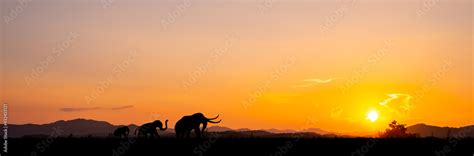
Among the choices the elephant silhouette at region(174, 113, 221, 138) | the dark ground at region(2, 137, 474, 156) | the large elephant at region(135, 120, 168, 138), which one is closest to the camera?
the dark ground at region(2, 137, 474, 156)

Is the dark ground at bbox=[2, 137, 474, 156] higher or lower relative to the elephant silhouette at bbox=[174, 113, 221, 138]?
lower

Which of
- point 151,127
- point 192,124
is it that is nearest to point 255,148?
point 192,124

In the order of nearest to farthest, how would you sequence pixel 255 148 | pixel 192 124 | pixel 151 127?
pixel 255 148 → pixel 192 124 → pixel 151 127

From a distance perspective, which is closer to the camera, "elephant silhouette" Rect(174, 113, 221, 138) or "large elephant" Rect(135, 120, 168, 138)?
"elephant silhouette" Rect(174, 113, 221, 138)

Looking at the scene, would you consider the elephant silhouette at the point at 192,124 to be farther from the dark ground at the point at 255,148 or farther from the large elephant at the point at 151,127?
the dark ground at the point at 255,148

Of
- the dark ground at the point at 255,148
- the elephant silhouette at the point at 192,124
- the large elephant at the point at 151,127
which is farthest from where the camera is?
the large elephant at the point at 151,127

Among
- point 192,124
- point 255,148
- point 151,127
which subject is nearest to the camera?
point 255,148

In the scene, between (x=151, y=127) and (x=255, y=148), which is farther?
(x=151, y=127)

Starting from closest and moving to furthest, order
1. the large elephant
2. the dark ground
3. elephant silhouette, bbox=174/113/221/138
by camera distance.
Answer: the dark ground → elephant silhouette, bbox=174/113/221/138 → the large elephant

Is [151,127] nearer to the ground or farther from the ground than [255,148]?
farther from the ground

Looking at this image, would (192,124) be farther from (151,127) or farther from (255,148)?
(255,148)

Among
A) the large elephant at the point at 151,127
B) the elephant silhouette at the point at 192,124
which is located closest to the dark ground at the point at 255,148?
the elephant silhouette at the point at 192,124

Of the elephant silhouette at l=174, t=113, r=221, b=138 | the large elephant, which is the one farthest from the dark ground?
the large elephant

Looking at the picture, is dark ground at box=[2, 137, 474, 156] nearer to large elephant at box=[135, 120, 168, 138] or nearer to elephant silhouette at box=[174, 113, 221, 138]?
elephant silhouette at box=[174, 113, 221, 138]
